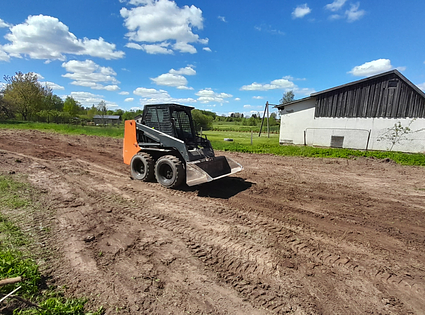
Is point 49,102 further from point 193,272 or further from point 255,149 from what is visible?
point 193,272

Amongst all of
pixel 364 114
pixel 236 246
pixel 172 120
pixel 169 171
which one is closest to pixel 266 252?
pixel 236 246

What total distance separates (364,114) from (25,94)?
52.3 metres

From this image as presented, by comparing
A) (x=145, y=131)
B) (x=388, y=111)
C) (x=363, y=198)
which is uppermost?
(x=388, y=111)

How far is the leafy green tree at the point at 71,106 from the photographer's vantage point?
5733cm

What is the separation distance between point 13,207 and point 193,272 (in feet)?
14.2

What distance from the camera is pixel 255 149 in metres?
16.1

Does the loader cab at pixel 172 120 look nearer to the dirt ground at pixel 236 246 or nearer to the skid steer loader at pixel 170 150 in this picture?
the skid steer loader at pixel 170 150

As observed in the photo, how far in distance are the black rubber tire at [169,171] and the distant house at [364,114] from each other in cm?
1413

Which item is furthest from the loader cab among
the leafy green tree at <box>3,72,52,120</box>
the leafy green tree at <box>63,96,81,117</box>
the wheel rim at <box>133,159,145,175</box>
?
the leafy green tree at <box>63,96,81,117</box>

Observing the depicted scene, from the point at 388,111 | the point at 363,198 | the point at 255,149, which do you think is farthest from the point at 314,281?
the point at 388,111

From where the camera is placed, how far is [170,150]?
7262 millimetres

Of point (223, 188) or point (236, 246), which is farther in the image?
point (223, 188)

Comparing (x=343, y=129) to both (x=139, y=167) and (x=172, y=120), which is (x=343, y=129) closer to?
(x=172, y=120)

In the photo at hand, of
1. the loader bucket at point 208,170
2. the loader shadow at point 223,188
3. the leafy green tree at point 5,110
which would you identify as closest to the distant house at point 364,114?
the loader shadow at point 223,188
